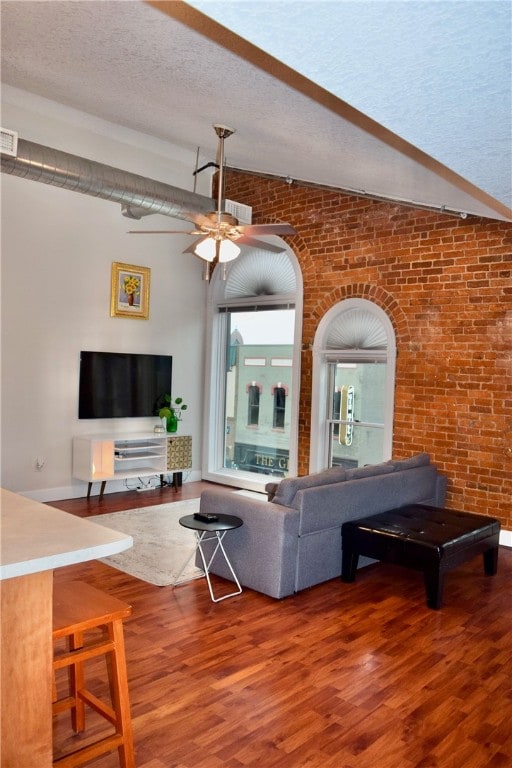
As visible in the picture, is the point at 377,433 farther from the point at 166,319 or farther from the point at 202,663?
the point at 202,663

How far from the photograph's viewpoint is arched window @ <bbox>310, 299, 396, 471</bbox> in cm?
680

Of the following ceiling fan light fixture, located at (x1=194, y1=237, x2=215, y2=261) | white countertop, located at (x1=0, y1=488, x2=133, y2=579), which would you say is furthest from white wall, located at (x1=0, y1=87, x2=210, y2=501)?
white countertop, located at (x1=0, y1=488, x2=133, y2=579)

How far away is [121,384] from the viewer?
7.58m

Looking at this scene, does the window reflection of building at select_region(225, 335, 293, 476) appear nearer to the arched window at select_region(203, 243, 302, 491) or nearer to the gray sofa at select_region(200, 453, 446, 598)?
the arched window at select_region(203, 243, 302, 491)

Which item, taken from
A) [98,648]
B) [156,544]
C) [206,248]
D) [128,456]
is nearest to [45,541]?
[98,648]

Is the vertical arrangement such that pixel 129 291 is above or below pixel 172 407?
above

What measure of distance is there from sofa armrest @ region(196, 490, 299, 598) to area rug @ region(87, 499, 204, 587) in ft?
1.37

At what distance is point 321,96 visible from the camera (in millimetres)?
3438

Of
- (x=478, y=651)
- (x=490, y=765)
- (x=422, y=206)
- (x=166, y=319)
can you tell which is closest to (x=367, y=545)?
(x=478, y=651)

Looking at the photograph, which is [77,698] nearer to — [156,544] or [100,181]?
[156,544]

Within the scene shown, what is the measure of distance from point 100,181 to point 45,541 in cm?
455

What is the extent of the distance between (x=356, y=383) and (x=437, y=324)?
4.10 feet

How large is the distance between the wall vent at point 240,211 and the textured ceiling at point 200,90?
1027mm

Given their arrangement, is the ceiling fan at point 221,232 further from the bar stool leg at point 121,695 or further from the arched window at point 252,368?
the bar stool leg at point 121,695
